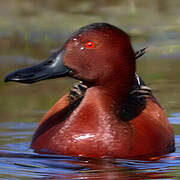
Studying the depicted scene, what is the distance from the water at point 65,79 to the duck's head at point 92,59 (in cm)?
71

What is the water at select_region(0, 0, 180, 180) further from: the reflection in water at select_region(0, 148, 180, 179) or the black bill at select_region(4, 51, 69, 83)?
the black bill at select_region(4, 51, 69, 83)

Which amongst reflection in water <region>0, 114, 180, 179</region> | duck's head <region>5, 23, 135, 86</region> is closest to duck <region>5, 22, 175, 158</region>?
duck's head <region>5, 23, 135, 86</region>

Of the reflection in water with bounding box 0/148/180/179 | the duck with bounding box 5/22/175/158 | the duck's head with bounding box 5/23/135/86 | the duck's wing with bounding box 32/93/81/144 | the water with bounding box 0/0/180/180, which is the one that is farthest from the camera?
the duck's wing with bounding box 32/93/81/144

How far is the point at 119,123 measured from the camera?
6.75 meters

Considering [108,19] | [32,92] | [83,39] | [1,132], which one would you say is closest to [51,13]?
[108,19]

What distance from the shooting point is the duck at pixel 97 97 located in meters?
6.60

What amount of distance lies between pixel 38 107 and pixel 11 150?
1847mm

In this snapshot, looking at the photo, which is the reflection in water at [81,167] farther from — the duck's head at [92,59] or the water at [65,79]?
the duck's head at [92,59]

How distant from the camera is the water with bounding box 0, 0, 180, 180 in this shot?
6.30 m

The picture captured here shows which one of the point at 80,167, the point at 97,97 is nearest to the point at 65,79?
the point at 97,97

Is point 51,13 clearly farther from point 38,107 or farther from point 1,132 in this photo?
point 1,132

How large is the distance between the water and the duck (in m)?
0.13

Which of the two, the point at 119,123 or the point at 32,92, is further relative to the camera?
the point at 32,92

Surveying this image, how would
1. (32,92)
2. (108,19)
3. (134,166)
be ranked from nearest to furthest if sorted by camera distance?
1. (134,166)
2. (32,92)
3. (108,19)
